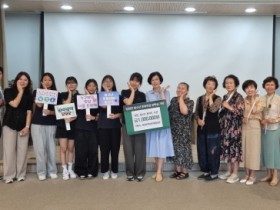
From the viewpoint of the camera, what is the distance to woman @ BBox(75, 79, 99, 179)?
14.7 feet

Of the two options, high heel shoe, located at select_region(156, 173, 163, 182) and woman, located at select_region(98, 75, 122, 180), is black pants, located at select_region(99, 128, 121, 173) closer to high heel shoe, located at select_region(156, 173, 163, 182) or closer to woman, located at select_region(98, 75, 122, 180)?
woman, located at select_region(98, 75, 122, 180)

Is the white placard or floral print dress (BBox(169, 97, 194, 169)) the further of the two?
floral print dress (BBox(169, 97, 194, 169))

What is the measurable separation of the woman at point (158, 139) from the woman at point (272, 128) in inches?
47.4

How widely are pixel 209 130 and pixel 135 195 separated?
1.28 metres

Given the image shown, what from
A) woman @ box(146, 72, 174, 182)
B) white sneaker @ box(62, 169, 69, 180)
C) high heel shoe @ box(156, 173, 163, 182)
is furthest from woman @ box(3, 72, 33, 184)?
high heel shoe @ box(156, 173, 163, 182)

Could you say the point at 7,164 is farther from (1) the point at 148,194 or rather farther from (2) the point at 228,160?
(2) the point at 228,160

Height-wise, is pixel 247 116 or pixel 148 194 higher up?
pixel 247 116

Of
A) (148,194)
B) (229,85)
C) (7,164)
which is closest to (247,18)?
(229,85)

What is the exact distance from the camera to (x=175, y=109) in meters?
4.52

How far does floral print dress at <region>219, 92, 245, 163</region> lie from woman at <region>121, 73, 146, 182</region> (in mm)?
1056

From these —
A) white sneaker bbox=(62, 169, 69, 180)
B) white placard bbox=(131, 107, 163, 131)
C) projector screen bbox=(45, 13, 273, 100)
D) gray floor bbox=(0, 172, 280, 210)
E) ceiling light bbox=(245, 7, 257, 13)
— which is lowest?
gray floor bbox=(0, 172, 280, 210)

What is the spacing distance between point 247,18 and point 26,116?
171 inches

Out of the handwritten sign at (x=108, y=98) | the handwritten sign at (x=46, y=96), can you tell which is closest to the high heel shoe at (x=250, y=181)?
the handwritten sign at (x=108, y=98)

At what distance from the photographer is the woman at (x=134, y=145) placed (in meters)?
4.47
